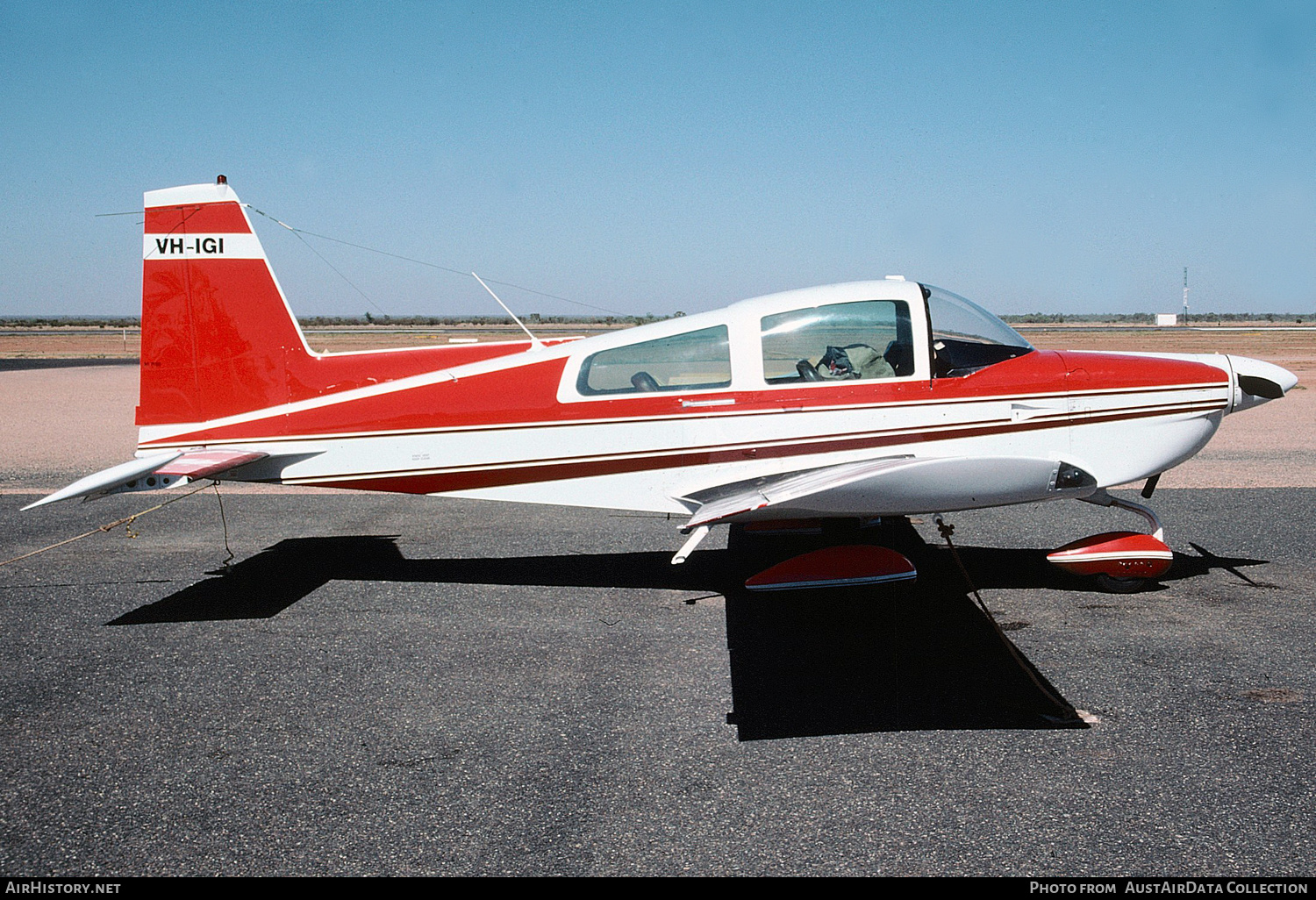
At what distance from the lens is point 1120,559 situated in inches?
241

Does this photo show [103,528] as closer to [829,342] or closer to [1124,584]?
[829,342]

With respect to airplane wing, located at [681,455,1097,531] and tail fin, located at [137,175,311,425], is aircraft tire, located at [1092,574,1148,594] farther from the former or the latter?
tail fin, located at [137,175,311,425]

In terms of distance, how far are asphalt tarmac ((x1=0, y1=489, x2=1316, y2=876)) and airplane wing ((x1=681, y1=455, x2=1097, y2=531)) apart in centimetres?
83

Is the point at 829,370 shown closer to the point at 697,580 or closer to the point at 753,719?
the point at 697,580

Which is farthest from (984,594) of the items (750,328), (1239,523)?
(1239,523)

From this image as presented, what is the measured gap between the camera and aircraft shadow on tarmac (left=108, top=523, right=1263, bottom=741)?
176 inches

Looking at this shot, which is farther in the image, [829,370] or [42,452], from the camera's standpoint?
[42,452]

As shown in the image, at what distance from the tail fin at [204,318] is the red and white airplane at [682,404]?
0.5 inches

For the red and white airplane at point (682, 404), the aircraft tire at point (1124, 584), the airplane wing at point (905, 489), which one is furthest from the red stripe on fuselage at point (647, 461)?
the aircraft tire at point (1124, 584)

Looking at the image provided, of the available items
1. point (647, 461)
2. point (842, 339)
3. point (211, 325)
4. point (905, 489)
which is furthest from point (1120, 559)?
point (211, 325)

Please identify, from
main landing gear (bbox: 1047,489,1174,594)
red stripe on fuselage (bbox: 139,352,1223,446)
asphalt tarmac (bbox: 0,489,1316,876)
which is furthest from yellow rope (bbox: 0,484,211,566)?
main landing gear (bbox: 1047,489,1174,594)

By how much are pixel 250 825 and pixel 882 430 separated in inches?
169

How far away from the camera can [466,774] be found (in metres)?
3.89

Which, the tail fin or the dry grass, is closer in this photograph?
the tail fin
